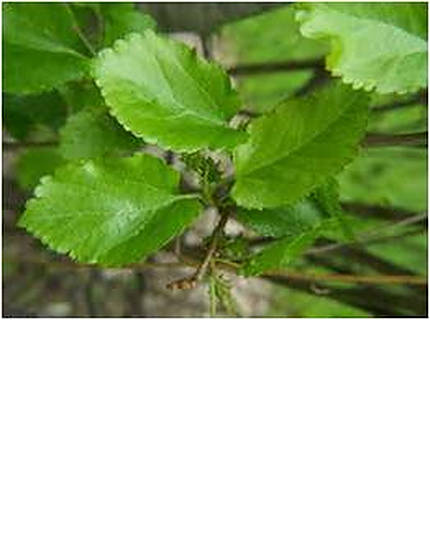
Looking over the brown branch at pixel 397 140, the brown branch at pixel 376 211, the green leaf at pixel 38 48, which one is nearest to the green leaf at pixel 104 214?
the green leaf at pixel 38 48

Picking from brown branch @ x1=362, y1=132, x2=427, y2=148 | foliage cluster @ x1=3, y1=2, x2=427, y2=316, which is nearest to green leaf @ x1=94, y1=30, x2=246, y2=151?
foliage cluster @ x1=3, y1=2, x2=427, y2=316

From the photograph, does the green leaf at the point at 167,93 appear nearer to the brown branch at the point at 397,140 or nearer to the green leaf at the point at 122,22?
the green leaf at the point at 122,22

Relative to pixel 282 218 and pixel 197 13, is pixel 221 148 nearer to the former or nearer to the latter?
pixel 282 218

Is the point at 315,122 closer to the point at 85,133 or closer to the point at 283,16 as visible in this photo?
the point at 85,133

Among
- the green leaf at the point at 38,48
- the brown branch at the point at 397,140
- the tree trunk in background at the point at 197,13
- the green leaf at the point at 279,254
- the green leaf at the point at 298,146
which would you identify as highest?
the tree trunk in background at the point at 197,13

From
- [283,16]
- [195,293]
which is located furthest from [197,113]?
[195,293]

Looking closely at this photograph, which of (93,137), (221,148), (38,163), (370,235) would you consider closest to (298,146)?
(221,148)
